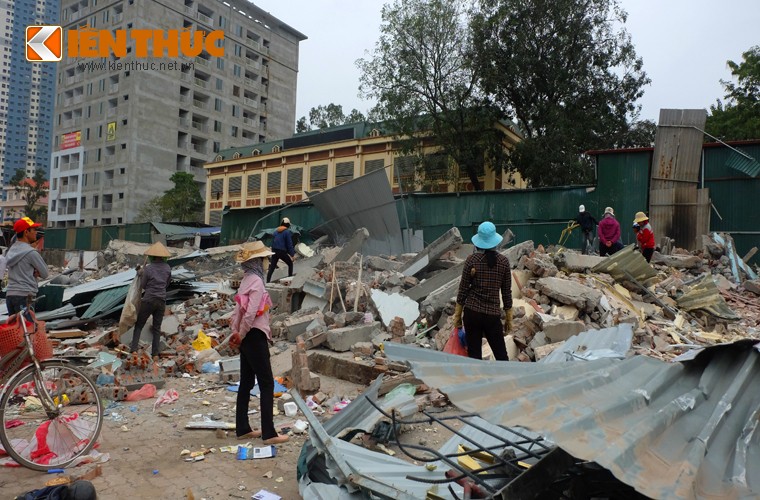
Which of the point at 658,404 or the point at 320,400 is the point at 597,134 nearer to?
the point at 320,400

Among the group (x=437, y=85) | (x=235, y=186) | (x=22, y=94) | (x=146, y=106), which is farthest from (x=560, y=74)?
(x=22, y=94)

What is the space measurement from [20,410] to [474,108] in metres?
23.4

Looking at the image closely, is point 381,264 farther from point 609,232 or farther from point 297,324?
point 609,232

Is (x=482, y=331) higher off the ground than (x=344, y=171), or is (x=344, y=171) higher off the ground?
(x=344, y=171)

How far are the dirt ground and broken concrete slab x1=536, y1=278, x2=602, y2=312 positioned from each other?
172 inches

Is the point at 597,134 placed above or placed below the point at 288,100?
below

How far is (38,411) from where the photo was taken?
3.85 meters

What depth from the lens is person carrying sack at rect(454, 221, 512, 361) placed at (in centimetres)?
473

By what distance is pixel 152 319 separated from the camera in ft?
24.9

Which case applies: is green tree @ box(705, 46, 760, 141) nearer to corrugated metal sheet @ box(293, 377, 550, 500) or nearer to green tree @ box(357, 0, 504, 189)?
green tree @ box(357, 0, 504, 189)

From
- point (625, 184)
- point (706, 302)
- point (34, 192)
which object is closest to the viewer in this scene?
point (706, 302)

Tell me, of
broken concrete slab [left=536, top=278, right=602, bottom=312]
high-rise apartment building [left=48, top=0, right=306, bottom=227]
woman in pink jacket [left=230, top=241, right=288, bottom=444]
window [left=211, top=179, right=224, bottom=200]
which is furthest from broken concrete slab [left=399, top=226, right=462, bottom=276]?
high-rise apartment building [left=48, top=0, right=306, bottom=227]

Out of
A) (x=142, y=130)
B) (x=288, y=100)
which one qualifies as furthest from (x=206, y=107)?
(x=288, y=100)

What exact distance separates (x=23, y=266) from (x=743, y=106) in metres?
26.0
